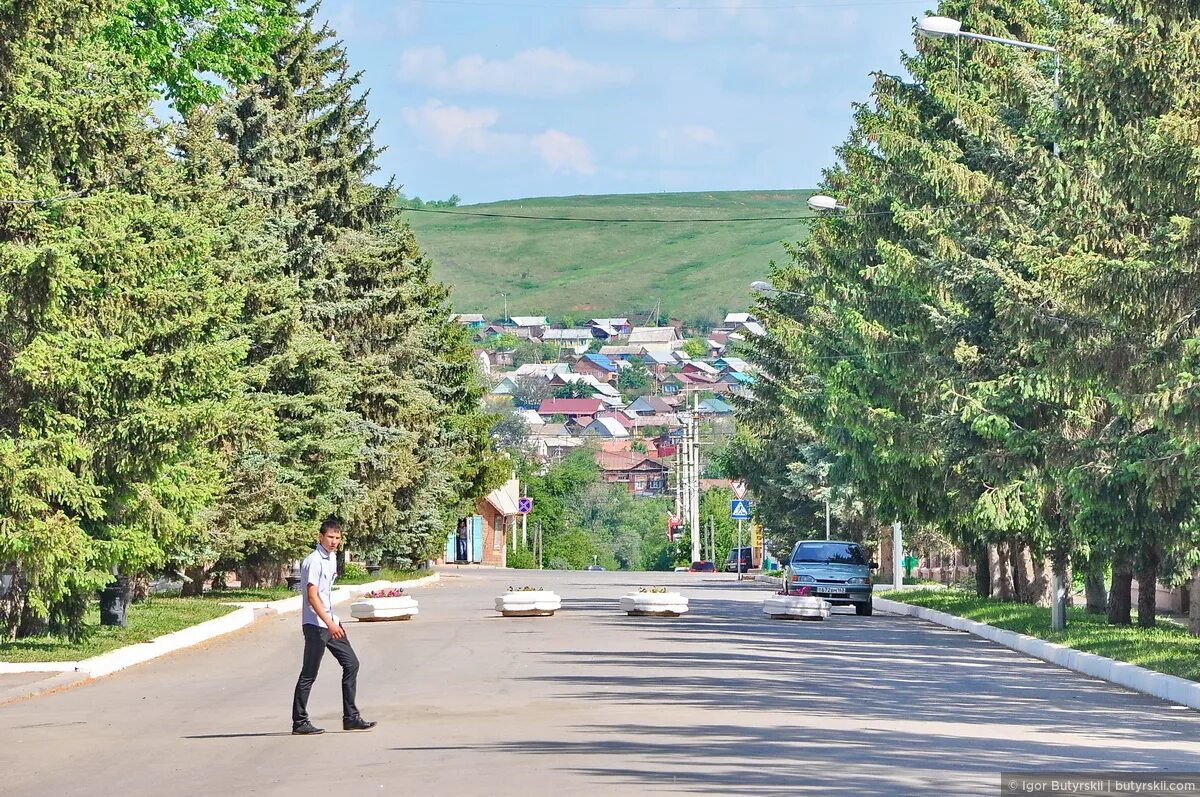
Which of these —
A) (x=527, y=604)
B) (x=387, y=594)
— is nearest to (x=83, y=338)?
(x=387, y=594)

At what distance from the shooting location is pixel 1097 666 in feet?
78.1

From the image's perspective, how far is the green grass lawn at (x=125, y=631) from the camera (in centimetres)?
2473

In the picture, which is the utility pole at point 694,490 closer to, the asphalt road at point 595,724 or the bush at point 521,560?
the bush at point 521,560

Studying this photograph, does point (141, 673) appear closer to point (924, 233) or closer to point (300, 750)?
point (300, 750)

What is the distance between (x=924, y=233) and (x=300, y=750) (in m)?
24.3

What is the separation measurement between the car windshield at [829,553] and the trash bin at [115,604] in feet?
63.6

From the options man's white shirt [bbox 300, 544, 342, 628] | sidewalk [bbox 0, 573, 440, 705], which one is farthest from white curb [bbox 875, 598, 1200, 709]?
sidewalk [bbox 0, 573, 440, 705]

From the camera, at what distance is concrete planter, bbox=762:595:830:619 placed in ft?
126

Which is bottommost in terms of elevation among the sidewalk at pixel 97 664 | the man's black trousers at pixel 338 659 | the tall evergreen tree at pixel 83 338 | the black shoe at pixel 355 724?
the sidewalk at pixel 97 664

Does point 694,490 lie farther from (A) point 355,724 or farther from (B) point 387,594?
(A) point 355,724

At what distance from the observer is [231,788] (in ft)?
41.3

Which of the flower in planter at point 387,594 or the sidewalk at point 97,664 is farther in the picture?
the flower in planter at point 387,594

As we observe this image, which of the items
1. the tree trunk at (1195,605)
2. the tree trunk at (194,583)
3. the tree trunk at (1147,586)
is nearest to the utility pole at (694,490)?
the tree trunk at (194,583)

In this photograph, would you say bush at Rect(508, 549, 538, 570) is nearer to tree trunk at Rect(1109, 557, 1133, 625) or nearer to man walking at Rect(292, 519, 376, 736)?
tree trunk at Rect(1109, 557, 1133, 625)
